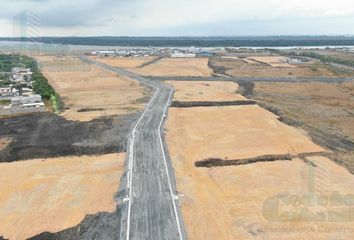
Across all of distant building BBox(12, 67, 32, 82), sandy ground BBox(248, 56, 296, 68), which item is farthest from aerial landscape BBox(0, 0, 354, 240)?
sandy ground BBox(248, 56, 296, 68)

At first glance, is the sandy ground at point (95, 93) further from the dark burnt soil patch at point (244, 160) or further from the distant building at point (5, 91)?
the dark burnt soil patch at point (244, 160)

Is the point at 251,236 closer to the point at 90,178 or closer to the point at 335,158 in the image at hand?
the point at 90,178

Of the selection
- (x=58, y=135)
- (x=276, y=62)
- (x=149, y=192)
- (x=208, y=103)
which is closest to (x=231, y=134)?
(x=208, y=103)

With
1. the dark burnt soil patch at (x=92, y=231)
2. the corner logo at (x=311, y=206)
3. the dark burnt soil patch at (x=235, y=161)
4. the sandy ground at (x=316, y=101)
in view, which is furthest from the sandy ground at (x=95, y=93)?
the corner logo at (x=311, y=206)

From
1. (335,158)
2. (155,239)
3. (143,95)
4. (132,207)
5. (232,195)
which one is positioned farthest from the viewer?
(143,95)

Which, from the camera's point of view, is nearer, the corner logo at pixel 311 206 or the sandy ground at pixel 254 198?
the sandy ground at pixel 254 198

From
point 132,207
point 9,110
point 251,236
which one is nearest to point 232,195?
point 251,236

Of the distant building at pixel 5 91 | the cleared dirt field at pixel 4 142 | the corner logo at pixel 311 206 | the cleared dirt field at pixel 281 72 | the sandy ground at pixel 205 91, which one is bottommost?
the corner logo at pixel 311 206
